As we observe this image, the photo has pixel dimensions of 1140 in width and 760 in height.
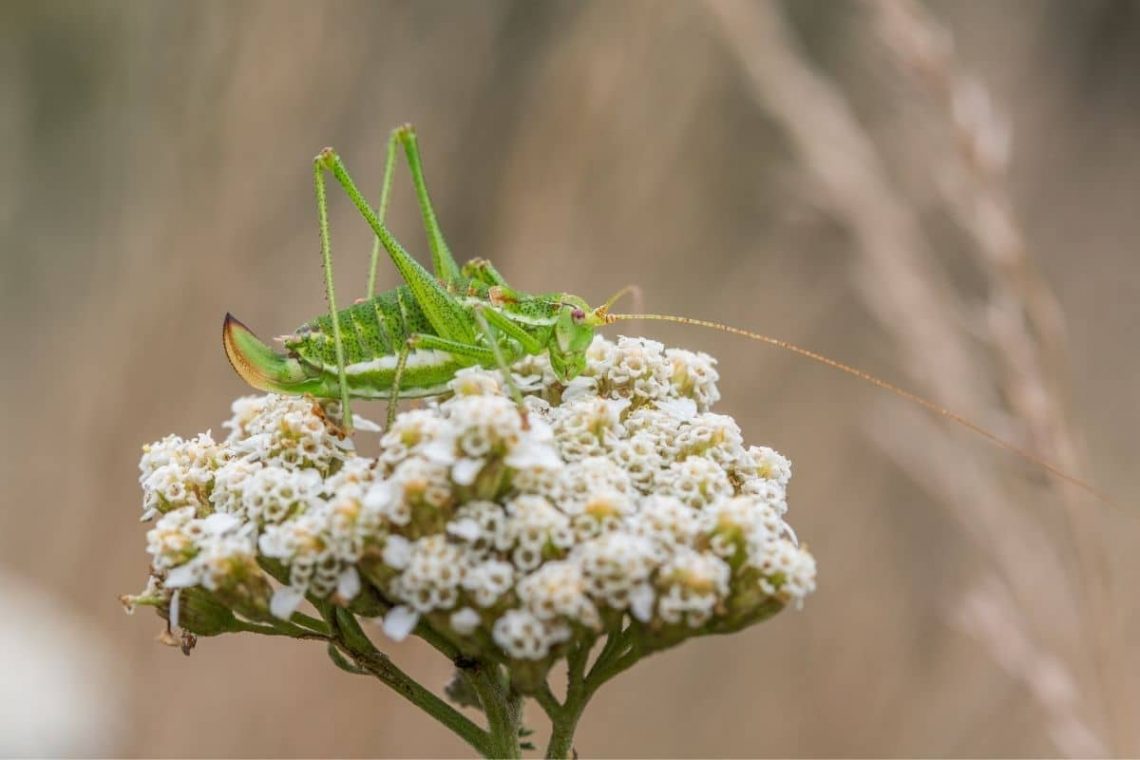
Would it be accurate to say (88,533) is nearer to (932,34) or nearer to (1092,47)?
(932,34)

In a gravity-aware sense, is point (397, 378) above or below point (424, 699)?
above

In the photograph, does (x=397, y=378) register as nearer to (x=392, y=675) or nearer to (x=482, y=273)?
(x=482, y=273)

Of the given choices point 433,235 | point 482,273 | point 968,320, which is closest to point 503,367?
point 482,273

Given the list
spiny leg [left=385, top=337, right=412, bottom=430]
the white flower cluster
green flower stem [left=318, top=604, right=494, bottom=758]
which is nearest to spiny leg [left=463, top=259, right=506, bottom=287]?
spiny leg [left=385, top=337, right=412, bottom=430]

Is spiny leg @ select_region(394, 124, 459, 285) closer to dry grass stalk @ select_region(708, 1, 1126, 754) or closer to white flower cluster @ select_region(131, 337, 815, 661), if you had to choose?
white flower cluster @ select_region(131, 337, 815, 661)

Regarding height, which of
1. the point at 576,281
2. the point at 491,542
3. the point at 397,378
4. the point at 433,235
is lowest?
the point at 491,542

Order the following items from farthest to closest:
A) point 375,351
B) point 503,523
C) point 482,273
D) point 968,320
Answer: point 968,320
point 482,273
point 375,351
point 503,523

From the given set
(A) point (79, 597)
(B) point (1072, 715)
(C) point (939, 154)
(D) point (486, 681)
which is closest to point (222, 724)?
(A) point (79, 597)
